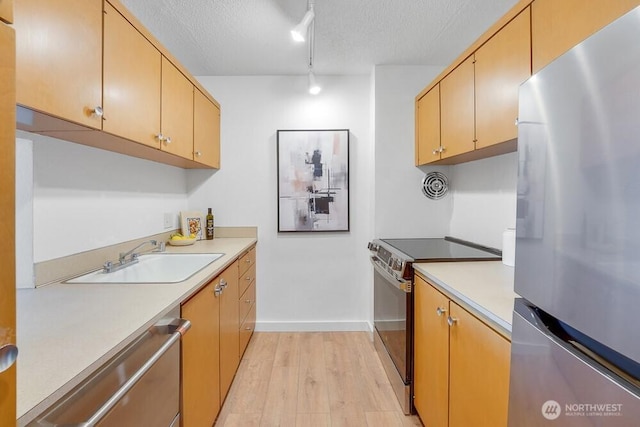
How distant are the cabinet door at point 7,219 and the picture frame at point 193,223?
2.27 m

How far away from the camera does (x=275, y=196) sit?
2852mm

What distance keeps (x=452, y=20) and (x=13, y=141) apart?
2.34 metres

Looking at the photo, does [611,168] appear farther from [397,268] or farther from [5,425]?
[397,268]

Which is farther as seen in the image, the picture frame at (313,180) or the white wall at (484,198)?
the picture frame at (313,180)

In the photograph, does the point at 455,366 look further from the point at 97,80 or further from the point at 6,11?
the point at 97,80

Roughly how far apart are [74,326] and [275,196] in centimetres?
208

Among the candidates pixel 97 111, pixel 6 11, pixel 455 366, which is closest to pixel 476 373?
pixel 455 366

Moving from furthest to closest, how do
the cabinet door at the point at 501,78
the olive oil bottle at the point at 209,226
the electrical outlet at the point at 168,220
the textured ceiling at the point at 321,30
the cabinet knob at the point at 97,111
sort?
the olive oil bottle at the point at 209,226 < the electrical outlet at the point at 168,220 < the textured ceiling at the point at 321,30 < the cabinet door at the point at 501,78 < the cabinet knob at the point at 97,111

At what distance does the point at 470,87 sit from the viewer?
1.71m

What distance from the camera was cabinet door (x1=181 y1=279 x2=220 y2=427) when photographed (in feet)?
3.97

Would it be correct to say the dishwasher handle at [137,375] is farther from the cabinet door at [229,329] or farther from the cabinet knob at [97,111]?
the cabinet knob at [97,111]

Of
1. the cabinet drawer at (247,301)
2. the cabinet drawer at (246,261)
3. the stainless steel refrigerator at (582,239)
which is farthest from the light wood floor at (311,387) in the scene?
the stainless steel refrigerator at (582,239)

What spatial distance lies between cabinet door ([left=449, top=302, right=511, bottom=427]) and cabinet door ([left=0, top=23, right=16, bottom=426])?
116 cm

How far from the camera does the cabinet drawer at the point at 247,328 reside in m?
2.27
